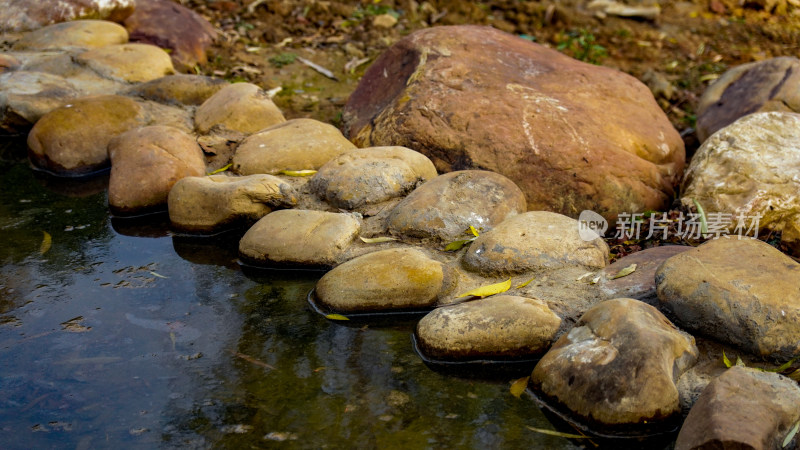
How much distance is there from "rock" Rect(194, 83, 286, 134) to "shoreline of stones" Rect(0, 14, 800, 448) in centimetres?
1

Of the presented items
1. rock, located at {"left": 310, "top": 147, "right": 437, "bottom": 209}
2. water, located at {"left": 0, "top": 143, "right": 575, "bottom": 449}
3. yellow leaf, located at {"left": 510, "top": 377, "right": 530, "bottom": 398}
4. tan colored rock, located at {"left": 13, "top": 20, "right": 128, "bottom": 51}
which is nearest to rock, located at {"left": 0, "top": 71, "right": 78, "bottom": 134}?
tan colored rock, located at {"left": 13, "top": 20, "right": 128, "bottom": 51}

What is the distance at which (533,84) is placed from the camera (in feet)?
16.9

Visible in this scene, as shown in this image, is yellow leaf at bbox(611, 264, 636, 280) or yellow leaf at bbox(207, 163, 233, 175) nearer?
yellow leaf at bbox(611, 264, 636, 280)

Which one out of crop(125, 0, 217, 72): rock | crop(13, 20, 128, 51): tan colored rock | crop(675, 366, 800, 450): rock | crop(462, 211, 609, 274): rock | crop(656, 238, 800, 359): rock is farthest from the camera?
crop(125, 0, 217, 72): rock

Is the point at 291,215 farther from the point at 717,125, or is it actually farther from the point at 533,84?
the point at 717,125

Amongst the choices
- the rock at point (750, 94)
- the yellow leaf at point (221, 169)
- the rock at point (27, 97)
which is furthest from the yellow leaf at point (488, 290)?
the rock at point (27, 97)

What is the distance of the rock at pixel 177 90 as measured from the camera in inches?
236

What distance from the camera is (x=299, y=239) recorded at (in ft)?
13.9

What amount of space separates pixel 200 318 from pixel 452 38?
9.19 feet

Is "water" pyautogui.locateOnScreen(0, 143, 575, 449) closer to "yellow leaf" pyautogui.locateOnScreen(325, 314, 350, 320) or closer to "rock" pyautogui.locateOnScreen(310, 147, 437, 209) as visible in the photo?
"yellow leaf" pyautogui.locateOnScreen(325, 314, 350, 320)

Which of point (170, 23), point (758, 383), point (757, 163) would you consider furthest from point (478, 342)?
point (170, 23)

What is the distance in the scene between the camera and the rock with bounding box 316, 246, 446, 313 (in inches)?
149

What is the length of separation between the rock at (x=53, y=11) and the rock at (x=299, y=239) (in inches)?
146

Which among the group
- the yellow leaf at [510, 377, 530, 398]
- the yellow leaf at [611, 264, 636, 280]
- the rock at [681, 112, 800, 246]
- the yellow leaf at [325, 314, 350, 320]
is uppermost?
the rock at [681, 112, 800, 246]
